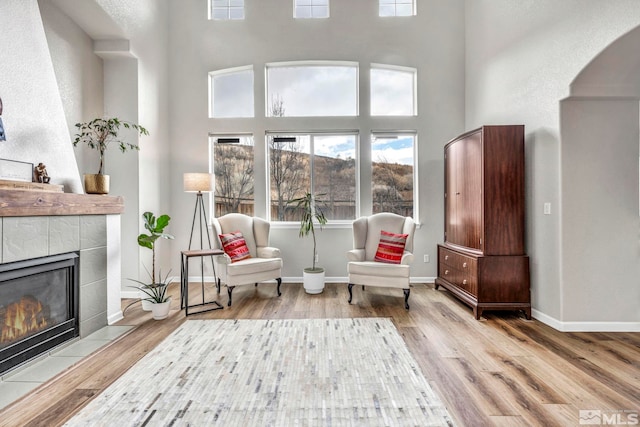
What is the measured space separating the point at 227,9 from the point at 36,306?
4695mm

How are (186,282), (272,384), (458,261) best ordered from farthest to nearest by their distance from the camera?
(458,261) → (186,282) → (272,384)

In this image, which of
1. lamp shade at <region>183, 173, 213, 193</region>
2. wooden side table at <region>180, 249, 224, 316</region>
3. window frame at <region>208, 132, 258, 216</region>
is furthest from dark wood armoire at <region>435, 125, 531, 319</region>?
lamp shade at <region>183, 173, 213, 193</region>

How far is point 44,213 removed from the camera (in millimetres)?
2369

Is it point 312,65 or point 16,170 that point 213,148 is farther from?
point 16,170

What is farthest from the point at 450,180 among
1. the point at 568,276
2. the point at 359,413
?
the point at 359,413

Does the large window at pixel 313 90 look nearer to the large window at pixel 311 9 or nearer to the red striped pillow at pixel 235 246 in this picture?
the large window at pixel 311 9

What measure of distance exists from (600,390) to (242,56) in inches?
215

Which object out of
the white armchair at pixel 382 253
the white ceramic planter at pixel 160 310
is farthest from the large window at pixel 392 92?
the white ceramic planter at pixel 160 310

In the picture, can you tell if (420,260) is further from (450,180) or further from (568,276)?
(568,276)

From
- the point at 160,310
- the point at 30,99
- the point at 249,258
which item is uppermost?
the point at 30,99

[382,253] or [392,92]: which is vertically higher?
[392,92]

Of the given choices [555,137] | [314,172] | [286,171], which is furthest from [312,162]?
[555,137]

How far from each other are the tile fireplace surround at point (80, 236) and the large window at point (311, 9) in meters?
3.81

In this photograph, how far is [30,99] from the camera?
2.54 m
